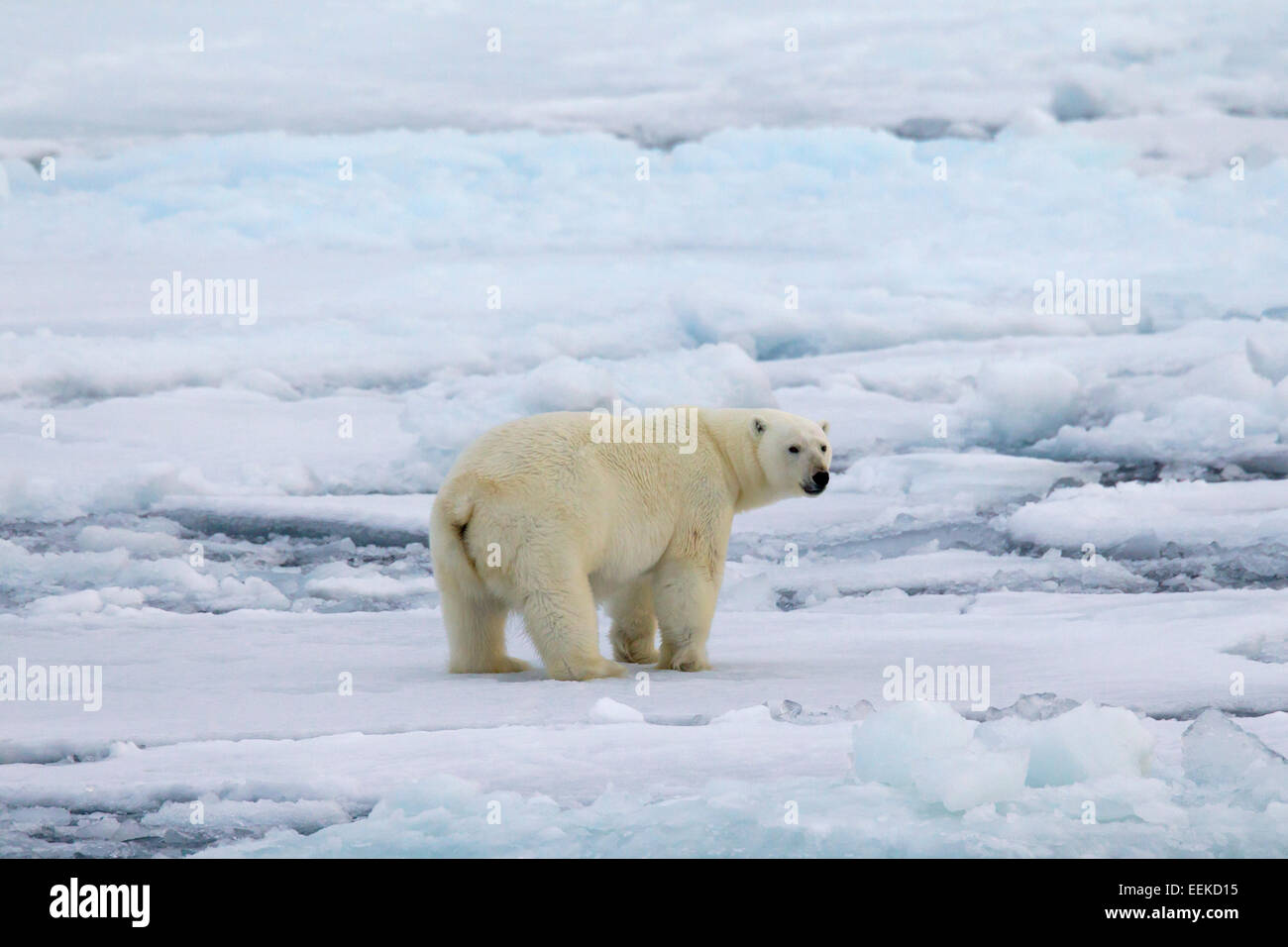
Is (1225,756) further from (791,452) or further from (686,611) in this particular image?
(791,452)

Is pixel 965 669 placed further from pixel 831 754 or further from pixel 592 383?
pixel 592 383

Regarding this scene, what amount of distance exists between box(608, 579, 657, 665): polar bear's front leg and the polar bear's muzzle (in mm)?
820

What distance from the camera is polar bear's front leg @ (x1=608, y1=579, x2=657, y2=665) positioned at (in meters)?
6.14

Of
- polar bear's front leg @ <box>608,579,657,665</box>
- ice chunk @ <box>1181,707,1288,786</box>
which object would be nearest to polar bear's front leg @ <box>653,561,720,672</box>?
polar bear's front leg @ <box>608,579,657,665</box>

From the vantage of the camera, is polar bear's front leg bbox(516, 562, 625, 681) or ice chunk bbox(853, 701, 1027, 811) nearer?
ice chunk bbox(853, 701, 1027, 811)

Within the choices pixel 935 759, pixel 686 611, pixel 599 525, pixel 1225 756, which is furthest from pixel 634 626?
pixel 1225 756

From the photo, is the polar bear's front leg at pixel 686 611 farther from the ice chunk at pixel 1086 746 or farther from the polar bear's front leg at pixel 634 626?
the ice chunk at pixel 1086 746

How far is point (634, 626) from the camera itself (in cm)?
622

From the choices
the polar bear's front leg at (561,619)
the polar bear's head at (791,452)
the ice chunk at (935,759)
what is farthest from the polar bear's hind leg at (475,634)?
the ice chunk at (935,759)

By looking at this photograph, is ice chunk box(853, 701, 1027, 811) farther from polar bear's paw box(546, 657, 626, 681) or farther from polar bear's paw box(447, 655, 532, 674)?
polar bear's paw box(447, 655, 532, 674)

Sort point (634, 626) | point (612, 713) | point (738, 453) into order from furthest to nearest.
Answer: point (634, 626), point (738, 453), point (612, 713)

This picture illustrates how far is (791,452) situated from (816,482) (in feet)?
0.61

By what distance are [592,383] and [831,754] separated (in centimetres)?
940

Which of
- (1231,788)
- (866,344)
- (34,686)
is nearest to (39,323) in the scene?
(866,344)
